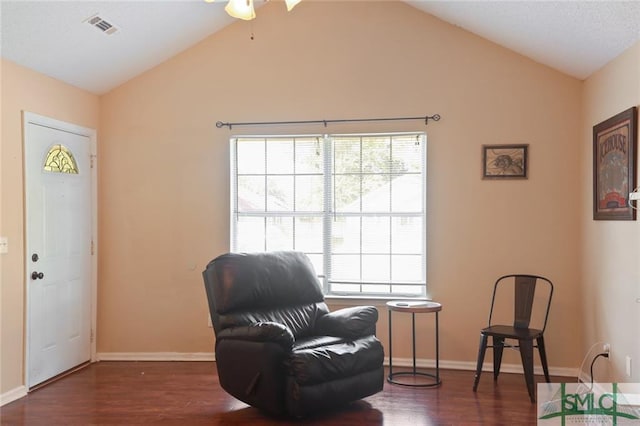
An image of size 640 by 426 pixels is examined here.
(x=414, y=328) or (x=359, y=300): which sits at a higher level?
(x=359, y=300)

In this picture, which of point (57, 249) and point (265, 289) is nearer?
point (265, 289)

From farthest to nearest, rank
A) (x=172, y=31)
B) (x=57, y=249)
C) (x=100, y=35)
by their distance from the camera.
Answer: (x=172, y=31) < (x=57, y=249) < (x=100, y=35)

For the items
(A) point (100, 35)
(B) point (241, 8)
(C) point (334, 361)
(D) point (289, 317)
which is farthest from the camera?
(A) point (100, 35)

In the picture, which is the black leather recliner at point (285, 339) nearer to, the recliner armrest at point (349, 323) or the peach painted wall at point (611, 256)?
the recliner armrest at point (349, 323)

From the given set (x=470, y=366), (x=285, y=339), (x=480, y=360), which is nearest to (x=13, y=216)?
(x=285, y=339)

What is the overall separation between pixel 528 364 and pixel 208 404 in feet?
7.25

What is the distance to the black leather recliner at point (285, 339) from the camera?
3328mm

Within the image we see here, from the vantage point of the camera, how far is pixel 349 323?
3.84 metres

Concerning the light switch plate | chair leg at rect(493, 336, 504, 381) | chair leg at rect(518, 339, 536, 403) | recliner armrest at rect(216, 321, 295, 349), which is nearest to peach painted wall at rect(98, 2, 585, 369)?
chair leg at rect(493, 336, 504, 381)

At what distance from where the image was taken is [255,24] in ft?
16.1

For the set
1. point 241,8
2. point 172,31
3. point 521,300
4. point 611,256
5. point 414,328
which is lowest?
point 414,328

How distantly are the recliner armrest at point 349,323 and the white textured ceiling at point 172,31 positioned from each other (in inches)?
91.2

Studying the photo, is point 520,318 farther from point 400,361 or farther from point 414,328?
point 400,361

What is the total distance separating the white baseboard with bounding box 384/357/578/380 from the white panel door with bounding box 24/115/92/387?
2666 mm
